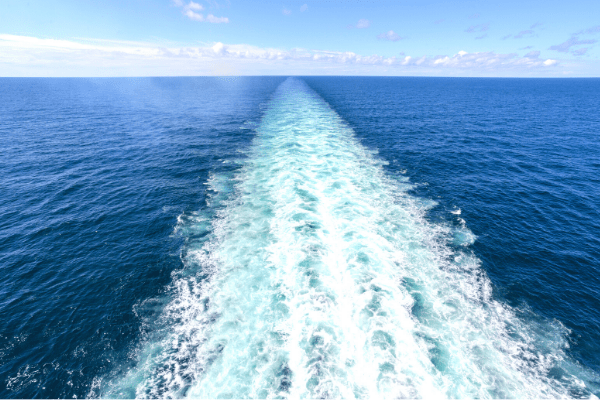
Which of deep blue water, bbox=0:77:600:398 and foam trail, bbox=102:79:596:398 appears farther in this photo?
deep blue water, bbox=0:77:600:398

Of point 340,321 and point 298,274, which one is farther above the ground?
point 298,274

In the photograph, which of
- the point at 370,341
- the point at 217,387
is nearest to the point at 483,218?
the point at 370,341

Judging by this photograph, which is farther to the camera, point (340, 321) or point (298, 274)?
point (298, 274)

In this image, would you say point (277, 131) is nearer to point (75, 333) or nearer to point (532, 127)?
point (75, 333)
